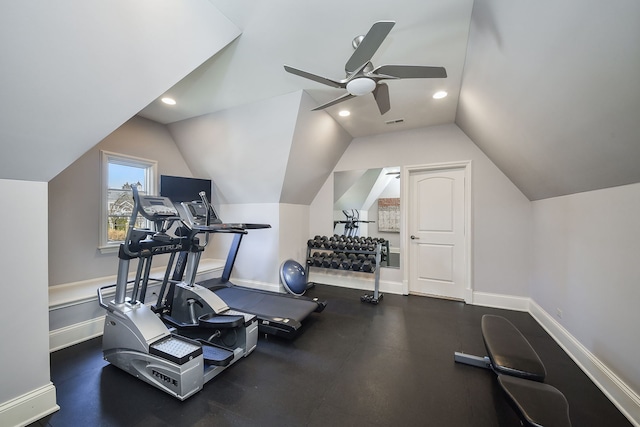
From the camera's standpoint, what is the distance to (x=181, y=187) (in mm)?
4133

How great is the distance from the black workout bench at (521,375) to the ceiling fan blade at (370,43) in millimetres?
2213

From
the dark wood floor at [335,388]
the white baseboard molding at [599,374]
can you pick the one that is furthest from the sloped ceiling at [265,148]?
the white baseboard molding at [599,374]

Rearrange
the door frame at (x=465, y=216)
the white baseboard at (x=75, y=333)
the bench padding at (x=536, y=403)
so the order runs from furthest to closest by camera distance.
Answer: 1. the door frame at (x=465, y=216)
2. the white baseboard at (x=75, y=333)
3. the bench padding at (x=536, y=403)

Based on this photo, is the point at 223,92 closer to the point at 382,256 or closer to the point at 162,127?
the point at 162,127

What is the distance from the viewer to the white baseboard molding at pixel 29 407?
1.54 meters

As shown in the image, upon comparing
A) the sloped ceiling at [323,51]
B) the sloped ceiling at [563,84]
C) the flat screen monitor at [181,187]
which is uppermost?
the sloped ceiling at [323,51]

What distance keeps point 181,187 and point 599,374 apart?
18.2 feet

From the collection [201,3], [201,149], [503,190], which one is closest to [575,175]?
[503,190]

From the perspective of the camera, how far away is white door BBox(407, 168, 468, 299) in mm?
4051

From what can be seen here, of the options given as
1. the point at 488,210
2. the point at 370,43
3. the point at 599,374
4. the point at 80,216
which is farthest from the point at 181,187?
the point at 599,374

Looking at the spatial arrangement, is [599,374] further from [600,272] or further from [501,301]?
[501,301]

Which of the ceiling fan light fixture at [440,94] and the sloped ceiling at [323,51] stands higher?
the sloped ceiling at [323,51]

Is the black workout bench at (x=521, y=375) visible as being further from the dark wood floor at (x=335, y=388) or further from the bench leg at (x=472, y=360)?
the dark wood floor at (x=335, y=388)

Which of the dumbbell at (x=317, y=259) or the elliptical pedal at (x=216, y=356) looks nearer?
the elliptical pedal at (x=216, y=356)
